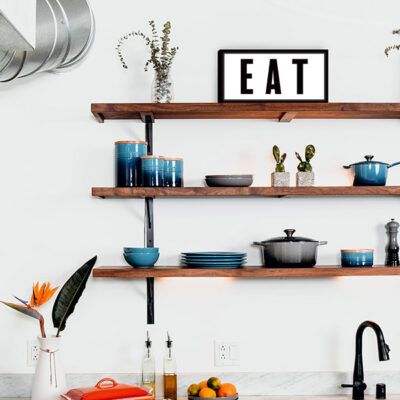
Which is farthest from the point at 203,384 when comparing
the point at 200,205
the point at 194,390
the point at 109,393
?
the point at 200,205

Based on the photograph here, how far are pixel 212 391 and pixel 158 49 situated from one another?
132cm

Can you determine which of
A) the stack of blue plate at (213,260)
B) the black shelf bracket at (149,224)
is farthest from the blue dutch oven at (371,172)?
the black shelf bracket at (149,224)

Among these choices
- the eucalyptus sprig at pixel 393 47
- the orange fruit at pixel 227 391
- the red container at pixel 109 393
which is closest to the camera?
the red container at pixel 109 393

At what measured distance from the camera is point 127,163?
2.14 m

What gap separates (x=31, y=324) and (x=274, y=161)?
47.1 inches

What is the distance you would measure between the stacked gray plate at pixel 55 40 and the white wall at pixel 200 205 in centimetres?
11

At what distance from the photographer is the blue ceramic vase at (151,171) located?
2125mm

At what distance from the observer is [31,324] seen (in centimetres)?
229

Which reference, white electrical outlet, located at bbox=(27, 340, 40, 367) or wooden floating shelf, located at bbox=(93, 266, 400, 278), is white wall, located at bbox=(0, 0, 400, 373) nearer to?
white electrical outlet, located at bbox=(27, 340, 40, 367)

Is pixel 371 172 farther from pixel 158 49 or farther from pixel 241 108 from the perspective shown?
pixel 158 49

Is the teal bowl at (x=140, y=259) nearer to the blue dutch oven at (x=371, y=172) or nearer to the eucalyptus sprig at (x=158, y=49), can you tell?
the eucalyptus sprig at (x=158, y=49)

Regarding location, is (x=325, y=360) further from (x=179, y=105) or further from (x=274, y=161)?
(x=179, y=105)

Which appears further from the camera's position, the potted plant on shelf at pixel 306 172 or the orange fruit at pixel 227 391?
the potted plant on shelf at pixel 306 172

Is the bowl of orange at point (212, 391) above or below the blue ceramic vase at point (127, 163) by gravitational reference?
below
